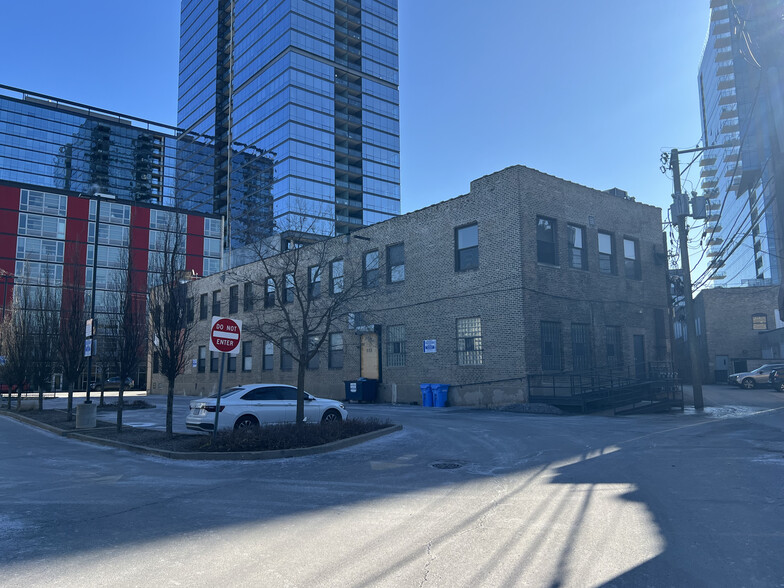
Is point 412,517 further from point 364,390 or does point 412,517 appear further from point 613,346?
point 613,346

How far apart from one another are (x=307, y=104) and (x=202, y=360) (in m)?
47.8

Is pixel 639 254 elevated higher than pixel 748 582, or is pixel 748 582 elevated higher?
pixel 639 254

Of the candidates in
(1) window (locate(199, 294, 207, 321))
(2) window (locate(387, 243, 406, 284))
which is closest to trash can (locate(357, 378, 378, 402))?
(2) window (locate(387, 243, 406, 284))

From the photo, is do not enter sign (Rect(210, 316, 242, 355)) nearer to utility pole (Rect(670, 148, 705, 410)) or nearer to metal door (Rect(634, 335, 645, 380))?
utility pole (Rect(670, 148, 705, 410))

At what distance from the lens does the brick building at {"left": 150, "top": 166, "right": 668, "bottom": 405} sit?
21.9 metres

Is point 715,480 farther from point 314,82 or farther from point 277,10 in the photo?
point 277,10

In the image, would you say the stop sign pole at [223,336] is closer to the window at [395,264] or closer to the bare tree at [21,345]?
the window at [395,264]

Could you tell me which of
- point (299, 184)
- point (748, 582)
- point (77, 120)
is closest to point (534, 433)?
point (748, 582)

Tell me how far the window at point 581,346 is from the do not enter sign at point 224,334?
15217 mm

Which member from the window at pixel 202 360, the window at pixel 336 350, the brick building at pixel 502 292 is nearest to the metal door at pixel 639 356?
the brick building at pixel 502 292

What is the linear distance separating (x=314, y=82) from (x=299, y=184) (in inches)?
607

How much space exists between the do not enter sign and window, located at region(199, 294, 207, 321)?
31.6 m

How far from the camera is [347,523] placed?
6438mm

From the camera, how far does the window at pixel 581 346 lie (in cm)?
2339
